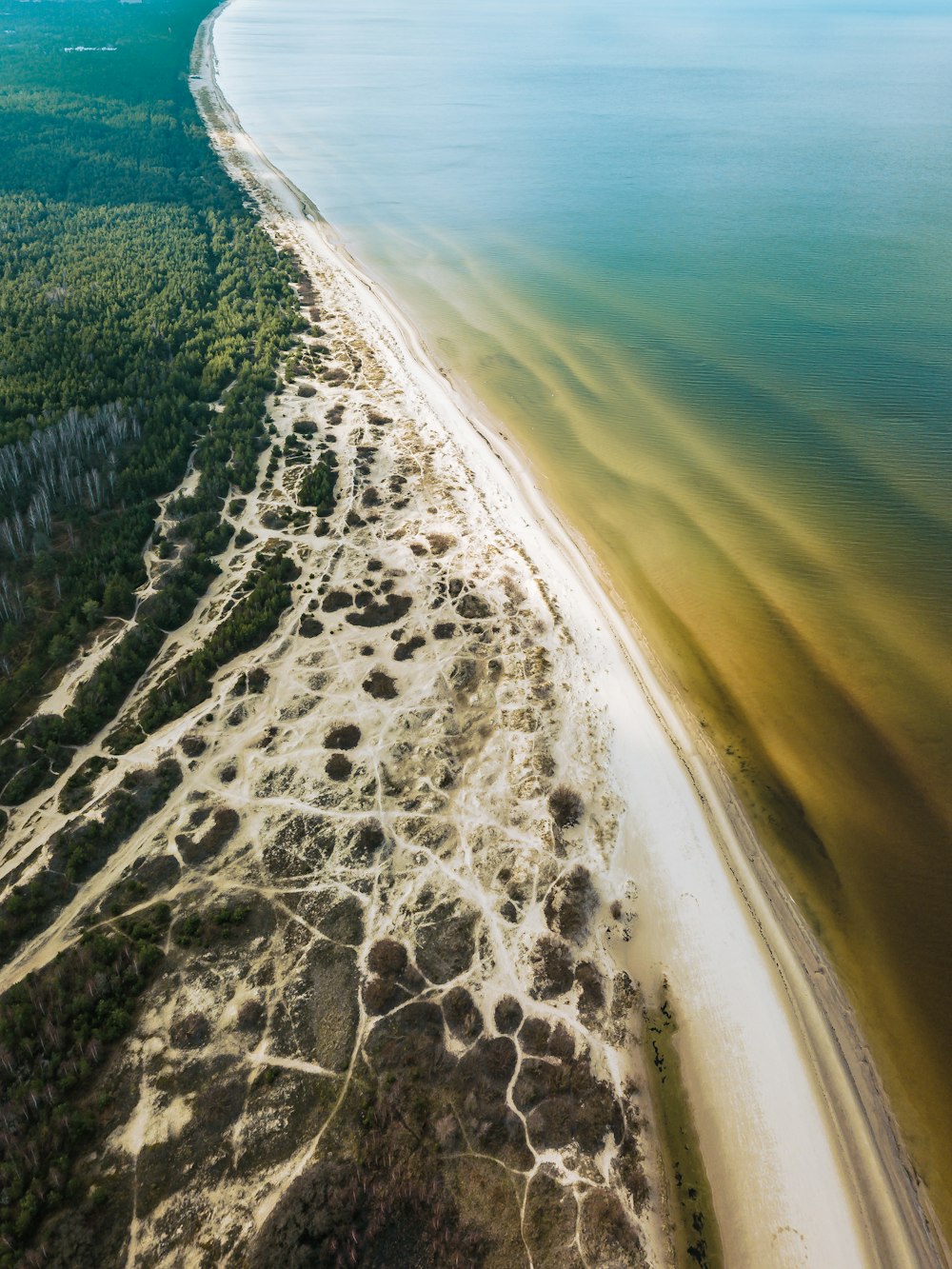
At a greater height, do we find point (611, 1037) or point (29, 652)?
point (29, 652)

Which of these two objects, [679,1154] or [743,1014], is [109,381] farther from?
[679,1154]

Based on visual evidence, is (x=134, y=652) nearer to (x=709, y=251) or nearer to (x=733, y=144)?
(x=709, y=251)

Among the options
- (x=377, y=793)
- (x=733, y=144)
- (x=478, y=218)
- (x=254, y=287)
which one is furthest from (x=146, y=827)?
(x=733, y=144)

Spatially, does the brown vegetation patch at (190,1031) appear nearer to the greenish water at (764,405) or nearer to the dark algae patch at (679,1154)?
the dark algae patch at (679,1154)

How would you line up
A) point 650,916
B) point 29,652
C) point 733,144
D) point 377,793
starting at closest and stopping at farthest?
point 650,916, point 377,793, point 29,652, point 733,144

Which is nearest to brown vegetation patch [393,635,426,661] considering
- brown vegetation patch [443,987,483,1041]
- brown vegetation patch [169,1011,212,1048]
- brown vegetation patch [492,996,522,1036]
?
brown vegetation patch [443,987,483,1041]

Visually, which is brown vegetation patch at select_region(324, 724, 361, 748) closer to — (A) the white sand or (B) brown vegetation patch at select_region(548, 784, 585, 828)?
(B) brown vegetation patch at select_region(548, 784, 585, 828)
